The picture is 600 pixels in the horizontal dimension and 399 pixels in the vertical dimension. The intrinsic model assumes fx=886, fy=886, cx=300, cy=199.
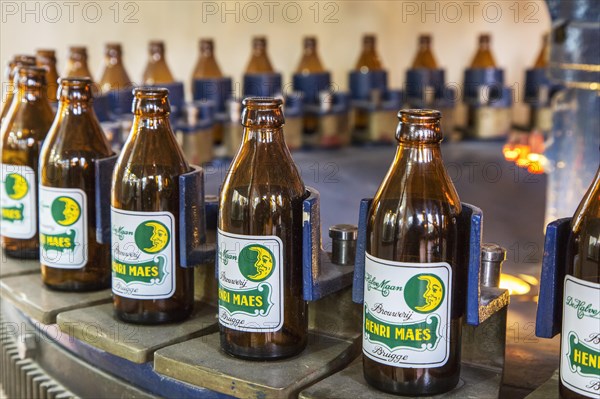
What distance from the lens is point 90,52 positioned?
111 inches

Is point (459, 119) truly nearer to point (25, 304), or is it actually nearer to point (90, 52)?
point (90, 52)

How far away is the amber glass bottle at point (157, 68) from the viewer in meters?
2.68

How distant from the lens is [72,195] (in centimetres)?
125

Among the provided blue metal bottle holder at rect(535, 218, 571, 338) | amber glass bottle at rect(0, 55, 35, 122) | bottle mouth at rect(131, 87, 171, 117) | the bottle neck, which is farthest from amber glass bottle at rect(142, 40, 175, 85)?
blue metal bottle holder at rect(535, 218, 571, 338)

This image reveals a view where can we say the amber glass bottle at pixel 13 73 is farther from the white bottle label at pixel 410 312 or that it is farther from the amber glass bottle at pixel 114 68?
the white bottle label at pixel 410 312

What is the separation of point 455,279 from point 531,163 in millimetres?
1858

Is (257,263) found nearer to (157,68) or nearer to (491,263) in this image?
(491,263)

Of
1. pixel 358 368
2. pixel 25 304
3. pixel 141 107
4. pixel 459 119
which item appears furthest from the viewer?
pixel 459 119

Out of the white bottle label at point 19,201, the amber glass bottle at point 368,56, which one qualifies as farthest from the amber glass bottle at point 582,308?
the amber glass bottle at point 368,56

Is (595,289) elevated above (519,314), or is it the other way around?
(595,289)

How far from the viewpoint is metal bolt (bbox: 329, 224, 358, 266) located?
1.15 metres

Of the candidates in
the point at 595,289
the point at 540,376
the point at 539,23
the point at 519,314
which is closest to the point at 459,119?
the point at 539,23

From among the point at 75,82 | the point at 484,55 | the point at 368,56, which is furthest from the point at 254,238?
the point at 484,55

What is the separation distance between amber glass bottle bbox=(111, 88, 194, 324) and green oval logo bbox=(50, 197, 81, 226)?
13 centimetres
